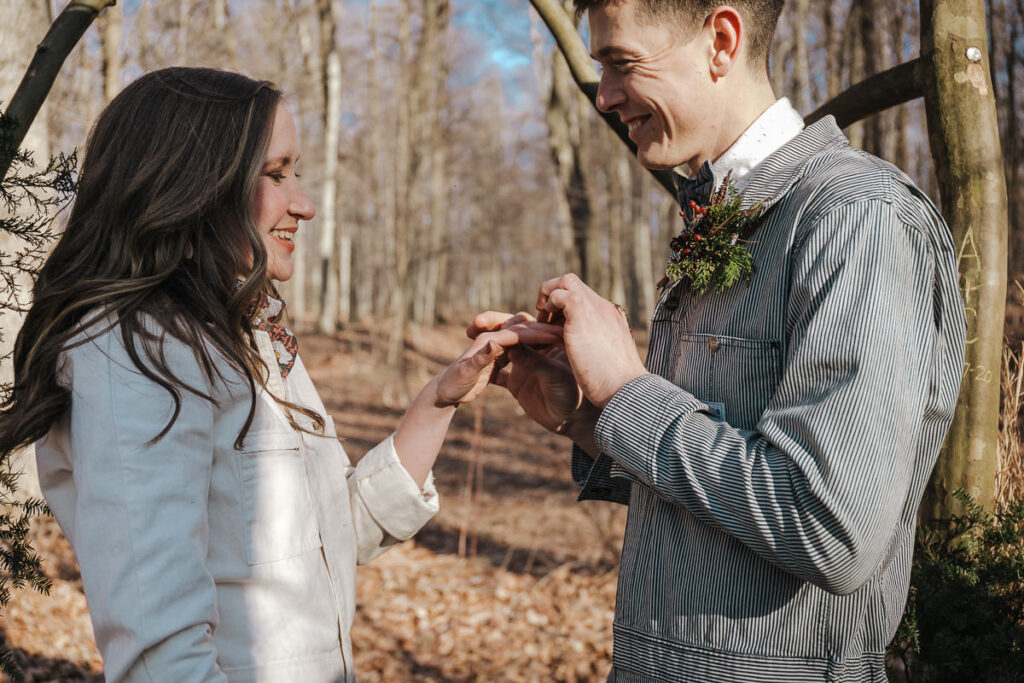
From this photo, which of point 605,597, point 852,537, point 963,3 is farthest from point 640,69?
point 605,597

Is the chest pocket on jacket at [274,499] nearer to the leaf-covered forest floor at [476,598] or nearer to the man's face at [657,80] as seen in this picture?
the man's face at [657,80]

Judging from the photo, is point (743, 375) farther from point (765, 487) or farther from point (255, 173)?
point (255, 173)

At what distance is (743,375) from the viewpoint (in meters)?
1.55

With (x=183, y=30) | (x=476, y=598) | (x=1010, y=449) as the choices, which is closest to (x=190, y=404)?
(x=1010, y=449)

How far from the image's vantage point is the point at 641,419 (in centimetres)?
149

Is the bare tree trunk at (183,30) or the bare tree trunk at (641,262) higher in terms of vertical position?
the bare tree trunk at (183,30)

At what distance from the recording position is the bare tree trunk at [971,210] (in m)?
2.52

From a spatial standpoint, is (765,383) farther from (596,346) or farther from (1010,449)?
(1010,449)

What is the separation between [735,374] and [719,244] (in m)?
0.27

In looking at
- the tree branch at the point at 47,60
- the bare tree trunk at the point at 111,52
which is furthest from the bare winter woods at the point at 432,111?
the tree branch at the point at 47,60

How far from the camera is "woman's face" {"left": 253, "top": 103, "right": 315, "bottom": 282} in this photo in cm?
195

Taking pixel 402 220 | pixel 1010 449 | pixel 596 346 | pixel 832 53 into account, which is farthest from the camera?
pixel 832 53

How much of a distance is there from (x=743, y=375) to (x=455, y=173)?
95.3ft

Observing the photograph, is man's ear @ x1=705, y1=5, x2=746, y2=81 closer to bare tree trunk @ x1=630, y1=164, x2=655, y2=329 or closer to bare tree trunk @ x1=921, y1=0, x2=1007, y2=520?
bare tree trunk @ x1=921, y1=0, x2=1007, y2=520
